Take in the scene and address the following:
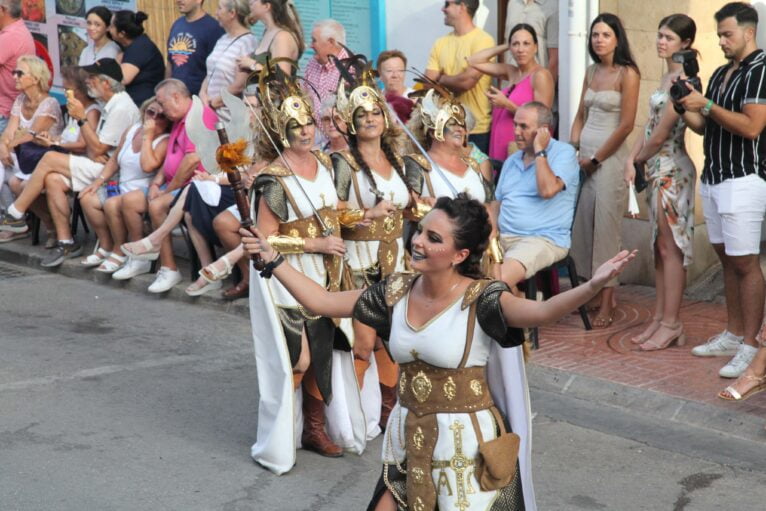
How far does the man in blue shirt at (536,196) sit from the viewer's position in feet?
27.5

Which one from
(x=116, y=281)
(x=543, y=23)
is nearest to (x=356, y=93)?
(x=543, y=23)

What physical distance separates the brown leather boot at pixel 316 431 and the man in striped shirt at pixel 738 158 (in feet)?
8.08

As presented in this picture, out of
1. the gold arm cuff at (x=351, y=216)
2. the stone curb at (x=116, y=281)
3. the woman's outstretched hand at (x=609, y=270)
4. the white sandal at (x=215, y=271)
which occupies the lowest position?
the stone curb at (x=116, y=281)

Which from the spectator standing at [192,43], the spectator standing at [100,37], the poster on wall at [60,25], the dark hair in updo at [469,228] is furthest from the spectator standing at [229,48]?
the dark hair in updo at [469,228]

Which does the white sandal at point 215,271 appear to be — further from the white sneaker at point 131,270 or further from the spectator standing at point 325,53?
the spectator standing at point 325,53

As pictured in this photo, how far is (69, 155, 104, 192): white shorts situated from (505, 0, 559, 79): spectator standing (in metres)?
3.97

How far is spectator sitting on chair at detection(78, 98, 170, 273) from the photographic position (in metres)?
10.6

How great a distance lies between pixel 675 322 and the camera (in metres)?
8.28

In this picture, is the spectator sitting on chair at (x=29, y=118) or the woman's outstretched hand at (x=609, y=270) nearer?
the woman's outstretched hand at (x=609, y=270)

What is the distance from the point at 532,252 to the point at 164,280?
3.52m

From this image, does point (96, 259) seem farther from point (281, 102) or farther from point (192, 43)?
point (281, 102)

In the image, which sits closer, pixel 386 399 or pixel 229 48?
pixel 386 399

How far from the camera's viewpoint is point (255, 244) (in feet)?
15.6

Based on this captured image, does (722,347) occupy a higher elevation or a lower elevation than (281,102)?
lower
